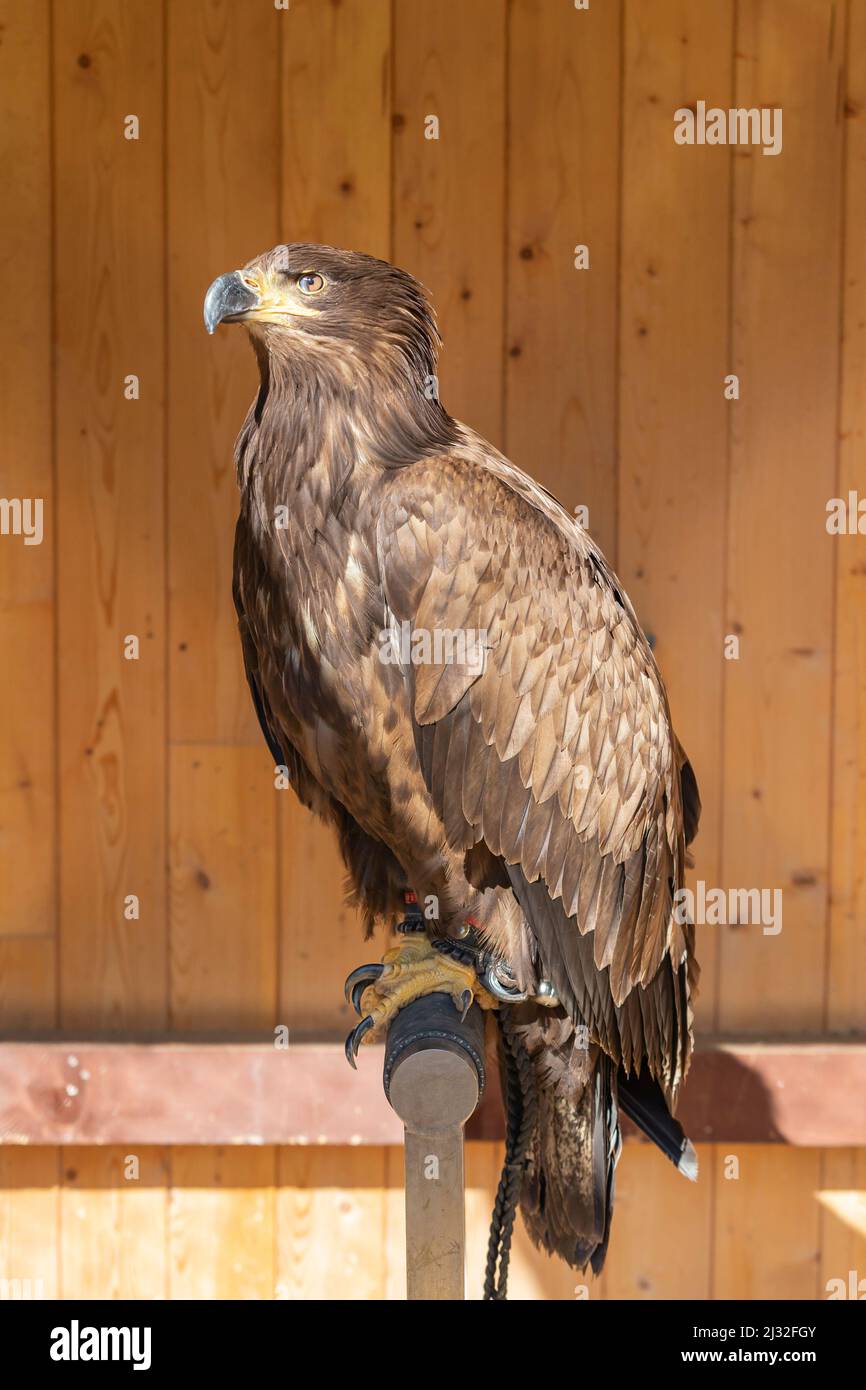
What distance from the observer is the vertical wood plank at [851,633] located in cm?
236

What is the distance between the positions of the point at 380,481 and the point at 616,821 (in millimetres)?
643

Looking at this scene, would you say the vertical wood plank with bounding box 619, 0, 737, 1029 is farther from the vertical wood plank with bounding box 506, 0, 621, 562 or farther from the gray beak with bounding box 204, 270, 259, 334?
the gray beak with bounding box 204, 270, 259, 334

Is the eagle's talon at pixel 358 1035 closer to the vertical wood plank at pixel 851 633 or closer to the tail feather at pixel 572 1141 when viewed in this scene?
the tail feather at pixel 572 1141

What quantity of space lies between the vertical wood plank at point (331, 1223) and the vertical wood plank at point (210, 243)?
3.85ft

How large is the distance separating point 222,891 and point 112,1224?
2.79 feet

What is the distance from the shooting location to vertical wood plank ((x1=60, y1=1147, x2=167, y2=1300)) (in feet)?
8.42

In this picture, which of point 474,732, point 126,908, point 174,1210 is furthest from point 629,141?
point 174,1210

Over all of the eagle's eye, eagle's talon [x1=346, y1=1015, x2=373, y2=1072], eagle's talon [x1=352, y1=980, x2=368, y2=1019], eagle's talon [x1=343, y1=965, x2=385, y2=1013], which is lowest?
eagle's talon [x1=346, y1=1015, x2=373, y2=1072]

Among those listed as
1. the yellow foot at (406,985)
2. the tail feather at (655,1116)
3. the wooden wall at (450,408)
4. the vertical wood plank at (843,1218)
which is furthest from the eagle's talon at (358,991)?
the vertical wood plank at (843,1218)

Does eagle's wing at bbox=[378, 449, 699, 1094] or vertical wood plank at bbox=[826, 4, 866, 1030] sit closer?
eagle's wing at bbox=[378, 449, 699, 1094]

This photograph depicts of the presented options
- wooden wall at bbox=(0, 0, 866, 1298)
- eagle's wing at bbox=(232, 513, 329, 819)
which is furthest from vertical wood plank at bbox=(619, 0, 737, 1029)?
eagle's wing at bbox=(232, 513, 329, 819)

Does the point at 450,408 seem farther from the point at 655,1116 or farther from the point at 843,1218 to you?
the point at 843,1218

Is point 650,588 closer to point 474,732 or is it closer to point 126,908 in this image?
point 474,732

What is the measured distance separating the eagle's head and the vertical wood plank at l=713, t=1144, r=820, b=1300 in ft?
6.46
